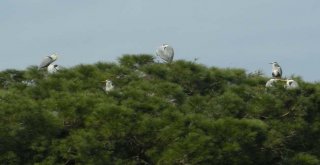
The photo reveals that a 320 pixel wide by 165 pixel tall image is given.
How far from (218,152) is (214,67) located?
12.6 feet

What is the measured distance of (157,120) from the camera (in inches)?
441

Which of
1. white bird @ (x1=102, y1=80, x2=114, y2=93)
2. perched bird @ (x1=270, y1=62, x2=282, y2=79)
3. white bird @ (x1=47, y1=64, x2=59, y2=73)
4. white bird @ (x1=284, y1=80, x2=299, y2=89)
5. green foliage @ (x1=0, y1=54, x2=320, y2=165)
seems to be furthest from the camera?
perched bird @ (x1=270, y1=62, x2=282, y2=79)

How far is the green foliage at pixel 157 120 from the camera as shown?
36.0 feet

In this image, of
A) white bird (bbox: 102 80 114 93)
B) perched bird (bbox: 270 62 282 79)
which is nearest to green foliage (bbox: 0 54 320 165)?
white bird (bbox: 102 80 114 93)

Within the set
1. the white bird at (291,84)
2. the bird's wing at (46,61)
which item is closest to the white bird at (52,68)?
the bird's wing at (46,61)

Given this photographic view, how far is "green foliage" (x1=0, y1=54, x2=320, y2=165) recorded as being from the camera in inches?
432

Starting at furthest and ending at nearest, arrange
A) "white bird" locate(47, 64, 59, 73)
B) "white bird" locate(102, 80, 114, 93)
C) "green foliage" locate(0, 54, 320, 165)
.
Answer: "white bird" locate(47, 64, 59, 73)
"white bird" locate(102, 80, 114, 93)
"green foliage" locate(0, 54, 320, 165)

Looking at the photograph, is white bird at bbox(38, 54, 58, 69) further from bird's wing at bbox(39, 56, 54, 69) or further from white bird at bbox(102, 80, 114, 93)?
white bird at bbox(102, 80, 114, 93)

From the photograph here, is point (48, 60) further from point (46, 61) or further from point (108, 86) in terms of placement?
point (108, 86)

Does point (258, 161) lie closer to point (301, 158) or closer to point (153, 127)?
point (301, 158)

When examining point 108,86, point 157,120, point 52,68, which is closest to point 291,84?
point 108,86

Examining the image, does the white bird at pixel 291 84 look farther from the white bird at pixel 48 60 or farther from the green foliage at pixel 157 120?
the white bird at pixel 48 60

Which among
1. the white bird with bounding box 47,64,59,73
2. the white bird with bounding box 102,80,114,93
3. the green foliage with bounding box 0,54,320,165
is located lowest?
the green foliage with bounding box 0,54,320,165

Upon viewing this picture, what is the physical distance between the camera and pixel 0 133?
35.8ft
